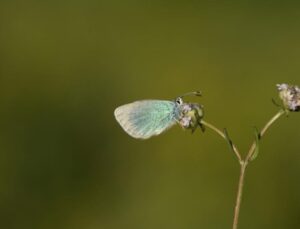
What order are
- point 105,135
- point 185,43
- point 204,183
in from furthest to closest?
point 185,43 < point 105,135 < point 204,183

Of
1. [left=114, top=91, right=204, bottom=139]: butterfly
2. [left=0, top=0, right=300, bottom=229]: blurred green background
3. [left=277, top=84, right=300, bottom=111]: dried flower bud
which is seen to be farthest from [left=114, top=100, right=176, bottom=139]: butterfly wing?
[left=0, top=0, right=300, bottom=229]: blurred green background

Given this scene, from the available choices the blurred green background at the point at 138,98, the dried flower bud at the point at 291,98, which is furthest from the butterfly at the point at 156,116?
the blurred green background at the point at 138,98

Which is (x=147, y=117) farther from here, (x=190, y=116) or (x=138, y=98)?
(x=138, y=98)

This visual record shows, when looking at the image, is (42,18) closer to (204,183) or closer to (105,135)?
(105,135)

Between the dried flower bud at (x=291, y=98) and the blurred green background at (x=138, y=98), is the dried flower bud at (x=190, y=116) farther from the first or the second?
the blurred green background at (x=138, y=98)

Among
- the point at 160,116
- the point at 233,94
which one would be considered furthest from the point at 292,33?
the point at 160,116

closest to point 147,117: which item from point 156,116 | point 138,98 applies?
point 156,116
